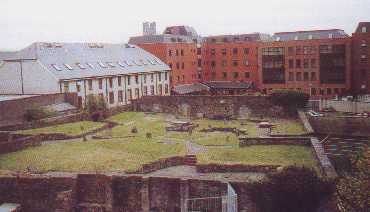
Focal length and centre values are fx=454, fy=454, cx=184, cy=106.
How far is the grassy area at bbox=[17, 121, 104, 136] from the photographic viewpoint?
Answer: 39562mm

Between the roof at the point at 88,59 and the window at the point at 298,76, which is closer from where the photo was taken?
the roof at the point at 88,59

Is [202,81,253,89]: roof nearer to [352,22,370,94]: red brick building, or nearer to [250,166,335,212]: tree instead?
[352,22,370,94]: red brick building

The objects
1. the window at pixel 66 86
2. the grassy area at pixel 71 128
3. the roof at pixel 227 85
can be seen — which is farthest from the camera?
the roof at pixel 227 85

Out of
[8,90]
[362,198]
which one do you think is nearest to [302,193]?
[362,198]

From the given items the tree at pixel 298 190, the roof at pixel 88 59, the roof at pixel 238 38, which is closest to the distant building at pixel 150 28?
the roof at pixel 238 38

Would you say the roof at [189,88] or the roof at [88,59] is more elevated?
the roof at [88,59]

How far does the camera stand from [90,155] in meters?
32.1

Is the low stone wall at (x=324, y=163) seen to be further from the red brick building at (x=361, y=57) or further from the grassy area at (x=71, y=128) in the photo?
the red brick building at (x=361, y=57)

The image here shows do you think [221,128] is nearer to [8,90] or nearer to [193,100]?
[193,100]

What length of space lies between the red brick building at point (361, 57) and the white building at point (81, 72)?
2902 cm

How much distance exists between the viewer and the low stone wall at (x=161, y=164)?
28281 mm

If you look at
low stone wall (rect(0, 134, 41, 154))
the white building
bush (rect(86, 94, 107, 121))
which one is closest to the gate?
low stone wall (rect(0, 134, 41, 154))

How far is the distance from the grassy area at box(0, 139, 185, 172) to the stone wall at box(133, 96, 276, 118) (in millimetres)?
17687

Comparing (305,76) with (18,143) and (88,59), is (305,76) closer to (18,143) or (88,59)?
(88,59)
